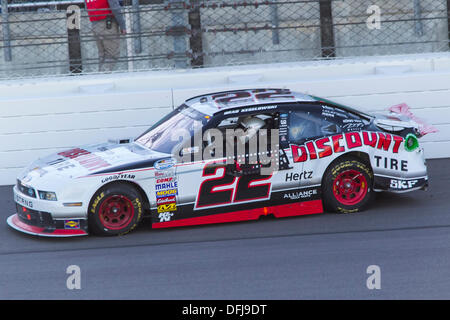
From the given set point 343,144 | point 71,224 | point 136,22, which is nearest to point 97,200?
point 71,224

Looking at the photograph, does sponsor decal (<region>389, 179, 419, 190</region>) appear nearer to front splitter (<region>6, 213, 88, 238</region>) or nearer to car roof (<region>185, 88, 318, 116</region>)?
car roof (<region>185, 88, 318, 116</region>)

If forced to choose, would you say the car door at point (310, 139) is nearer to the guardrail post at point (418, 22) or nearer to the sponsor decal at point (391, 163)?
the sponsor decal at point (391, 163)

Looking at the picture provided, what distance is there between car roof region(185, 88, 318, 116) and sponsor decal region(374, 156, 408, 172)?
91cm

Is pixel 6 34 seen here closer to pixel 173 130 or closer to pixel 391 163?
pixel 173 130

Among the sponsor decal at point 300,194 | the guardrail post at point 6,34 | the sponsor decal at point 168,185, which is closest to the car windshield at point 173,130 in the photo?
the sponsor decal at point 168,185

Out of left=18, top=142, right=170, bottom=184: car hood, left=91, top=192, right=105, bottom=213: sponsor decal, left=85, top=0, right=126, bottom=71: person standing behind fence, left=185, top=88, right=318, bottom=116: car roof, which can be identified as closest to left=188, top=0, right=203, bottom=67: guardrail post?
left=85, top=0, right=126, bottom=71: person standing behind fence

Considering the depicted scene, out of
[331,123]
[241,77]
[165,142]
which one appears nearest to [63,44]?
[241,77]

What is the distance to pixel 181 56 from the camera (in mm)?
10820

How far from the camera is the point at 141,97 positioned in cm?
1020

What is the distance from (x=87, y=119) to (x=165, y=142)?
8.11 ft

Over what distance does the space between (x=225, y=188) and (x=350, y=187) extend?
1343mm

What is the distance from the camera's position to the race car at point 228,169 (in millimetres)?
7570

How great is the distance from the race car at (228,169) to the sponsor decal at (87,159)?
14 millimetres
